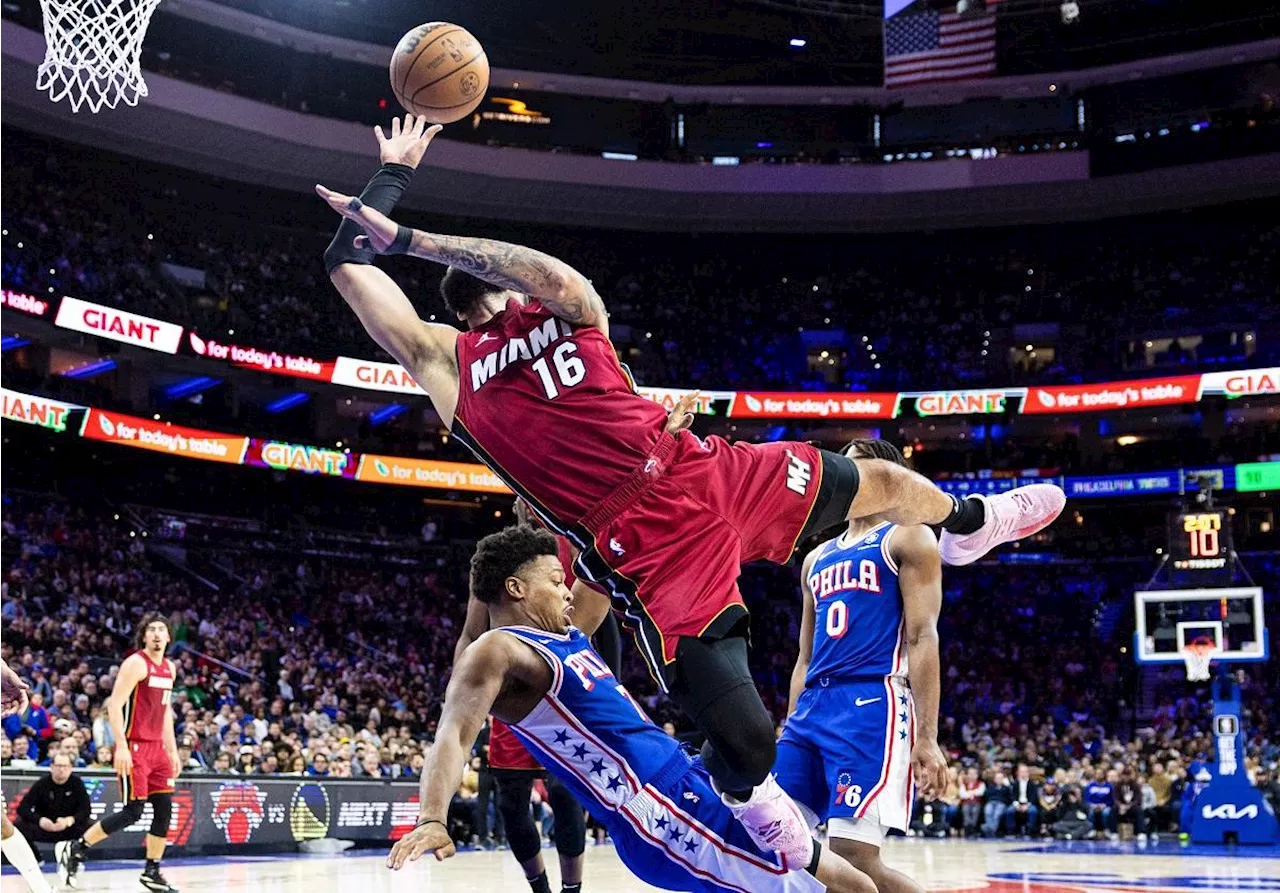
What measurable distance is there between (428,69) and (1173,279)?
34.6 meters

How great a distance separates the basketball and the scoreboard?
1667cm

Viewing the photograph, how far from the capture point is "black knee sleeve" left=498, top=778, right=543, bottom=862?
7.15 m

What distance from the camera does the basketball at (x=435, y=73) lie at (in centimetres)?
536

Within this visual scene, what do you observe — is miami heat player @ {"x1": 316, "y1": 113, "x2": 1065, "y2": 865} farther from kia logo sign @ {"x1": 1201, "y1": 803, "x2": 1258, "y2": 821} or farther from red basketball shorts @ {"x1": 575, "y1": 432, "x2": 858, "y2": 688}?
kia logo sign @ {"x1": 1201, "y1": 803, "x2": 1258, "y2": 821}

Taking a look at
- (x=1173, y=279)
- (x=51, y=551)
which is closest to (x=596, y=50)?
(x=1173, y=279)

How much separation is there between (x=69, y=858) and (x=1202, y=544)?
15.3 meters

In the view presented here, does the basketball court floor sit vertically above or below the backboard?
below

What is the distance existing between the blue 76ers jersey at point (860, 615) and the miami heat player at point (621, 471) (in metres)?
1.23

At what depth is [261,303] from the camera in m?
32.4

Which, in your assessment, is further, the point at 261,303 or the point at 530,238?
the point at 530,238

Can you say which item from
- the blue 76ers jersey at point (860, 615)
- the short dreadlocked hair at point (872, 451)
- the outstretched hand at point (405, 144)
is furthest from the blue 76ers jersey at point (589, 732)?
the short dreadlocked hair at point (872, 451)

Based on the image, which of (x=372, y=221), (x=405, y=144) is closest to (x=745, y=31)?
(x=405, y=144)

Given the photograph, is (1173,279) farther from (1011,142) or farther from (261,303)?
(261,303)

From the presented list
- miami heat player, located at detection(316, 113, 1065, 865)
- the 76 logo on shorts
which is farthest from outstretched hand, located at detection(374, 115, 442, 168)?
the 76 logo on shorts
